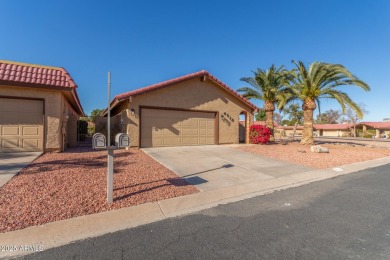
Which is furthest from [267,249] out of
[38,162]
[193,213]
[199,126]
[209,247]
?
[199,126]

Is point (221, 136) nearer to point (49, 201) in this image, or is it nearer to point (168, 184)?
point (168, 184)

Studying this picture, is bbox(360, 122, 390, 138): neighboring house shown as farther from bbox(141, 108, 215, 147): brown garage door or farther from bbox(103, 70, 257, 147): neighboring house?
bbox(141, 108, 215, 147): brown garage door

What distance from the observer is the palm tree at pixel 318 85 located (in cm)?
1489

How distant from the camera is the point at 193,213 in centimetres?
389

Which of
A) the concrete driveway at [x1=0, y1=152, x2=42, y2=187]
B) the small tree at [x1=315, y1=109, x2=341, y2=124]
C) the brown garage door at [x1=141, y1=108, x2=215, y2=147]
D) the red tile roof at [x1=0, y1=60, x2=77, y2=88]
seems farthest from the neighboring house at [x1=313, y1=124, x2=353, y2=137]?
the concrete driveway at [x1=0, y1=152, x2=42, y2=187]

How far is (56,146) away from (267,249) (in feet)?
33.9

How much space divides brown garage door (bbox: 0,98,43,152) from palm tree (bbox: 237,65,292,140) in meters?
15.8

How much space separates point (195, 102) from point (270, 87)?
813cm

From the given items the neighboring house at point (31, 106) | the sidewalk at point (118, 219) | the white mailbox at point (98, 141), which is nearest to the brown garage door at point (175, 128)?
the neighboring house at point (31, 106)

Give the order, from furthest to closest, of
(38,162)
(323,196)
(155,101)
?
(155,101)
(38,162)
(323,196)

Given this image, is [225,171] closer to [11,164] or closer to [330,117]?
[11,164]

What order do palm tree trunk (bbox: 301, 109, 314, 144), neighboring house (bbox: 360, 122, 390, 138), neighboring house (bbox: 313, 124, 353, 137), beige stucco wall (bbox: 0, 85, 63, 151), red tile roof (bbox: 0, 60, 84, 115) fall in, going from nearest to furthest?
red tile roof (bbox: 0, 60, 84, 115) < beige stucco wall (bbox: 0, 85, 63, 151) < palm tree trunk (bbox: 301, 109, 314, 144) < neighboring house (bbox: 360, 122, 390, 138) < neighboring house (bbox: 313, 124, 353, 137)

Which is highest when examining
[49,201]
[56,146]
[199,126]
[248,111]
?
[248,111]

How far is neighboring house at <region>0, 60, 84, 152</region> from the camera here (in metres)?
8.82
